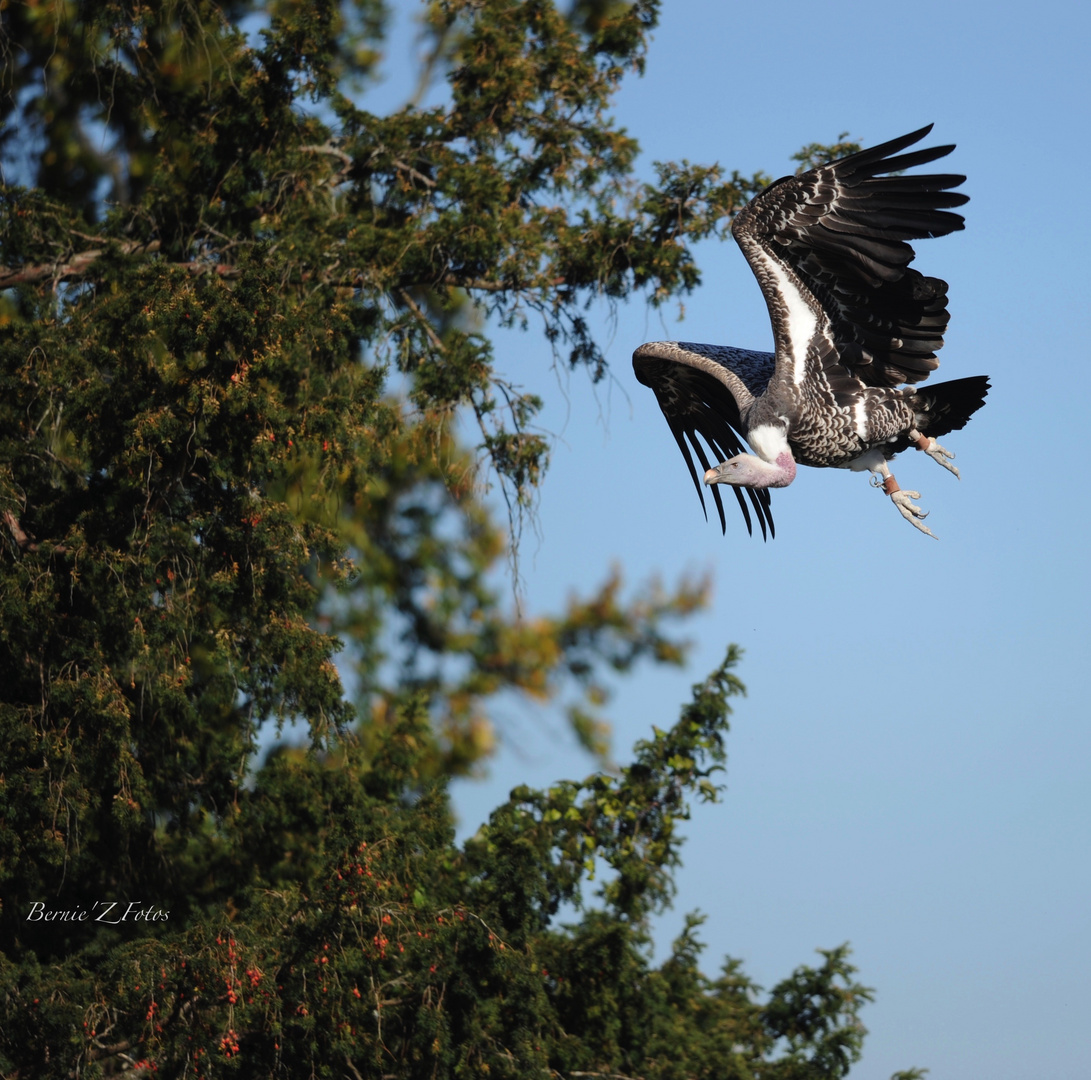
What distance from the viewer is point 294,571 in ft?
27.4

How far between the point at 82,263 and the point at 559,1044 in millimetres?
5883

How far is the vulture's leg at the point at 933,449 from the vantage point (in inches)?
320

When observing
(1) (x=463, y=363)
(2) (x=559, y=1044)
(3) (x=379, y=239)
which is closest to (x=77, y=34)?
(3) (x=379, y=239)

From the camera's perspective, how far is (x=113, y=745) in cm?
811

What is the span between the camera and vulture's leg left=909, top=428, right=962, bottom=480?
8125mm

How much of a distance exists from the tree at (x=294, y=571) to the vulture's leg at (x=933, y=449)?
83.7 inches

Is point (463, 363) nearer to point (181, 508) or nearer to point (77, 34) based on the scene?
point (181, 508)
